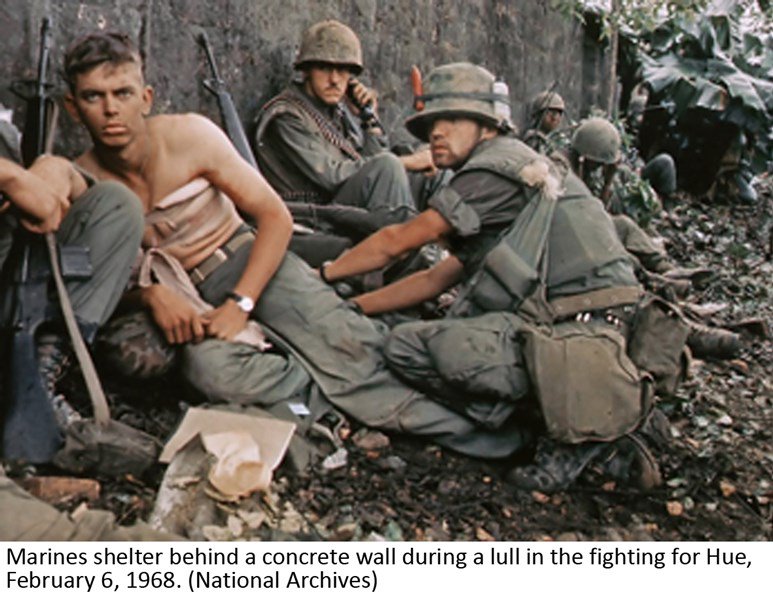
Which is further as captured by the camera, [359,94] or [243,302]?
[359,94]

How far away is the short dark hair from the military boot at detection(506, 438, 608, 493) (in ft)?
6.62

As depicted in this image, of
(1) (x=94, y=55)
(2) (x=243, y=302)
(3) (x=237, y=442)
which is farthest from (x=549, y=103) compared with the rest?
(3) (x=237, y=442)

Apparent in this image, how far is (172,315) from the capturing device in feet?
11.6

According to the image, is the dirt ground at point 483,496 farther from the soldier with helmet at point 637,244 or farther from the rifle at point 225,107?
the rifle at point 225,107

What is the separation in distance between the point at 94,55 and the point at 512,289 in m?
1.70

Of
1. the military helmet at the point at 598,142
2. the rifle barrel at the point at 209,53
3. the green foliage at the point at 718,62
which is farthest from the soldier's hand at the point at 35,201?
the green foliage at the point at 718,62

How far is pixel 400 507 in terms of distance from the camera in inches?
132

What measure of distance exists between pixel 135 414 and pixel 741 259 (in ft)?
21.6

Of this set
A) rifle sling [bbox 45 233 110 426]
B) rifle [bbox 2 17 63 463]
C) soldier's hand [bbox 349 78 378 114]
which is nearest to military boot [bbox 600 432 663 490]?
rifle sling [bbox 45 233 110 426]

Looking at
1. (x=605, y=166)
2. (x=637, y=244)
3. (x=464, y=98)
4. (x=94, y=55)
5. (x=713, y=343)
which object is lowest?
(x=713, y=343)

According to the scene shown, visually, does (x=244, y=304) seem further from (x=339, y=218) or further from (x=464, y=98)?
(x=339, y=218)

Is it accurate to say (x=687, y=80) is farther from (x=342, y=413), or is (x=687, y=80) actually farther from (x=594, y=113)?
(x=342, y=413)

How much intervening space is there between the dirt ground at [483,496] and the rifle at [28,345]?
10.5 inches
